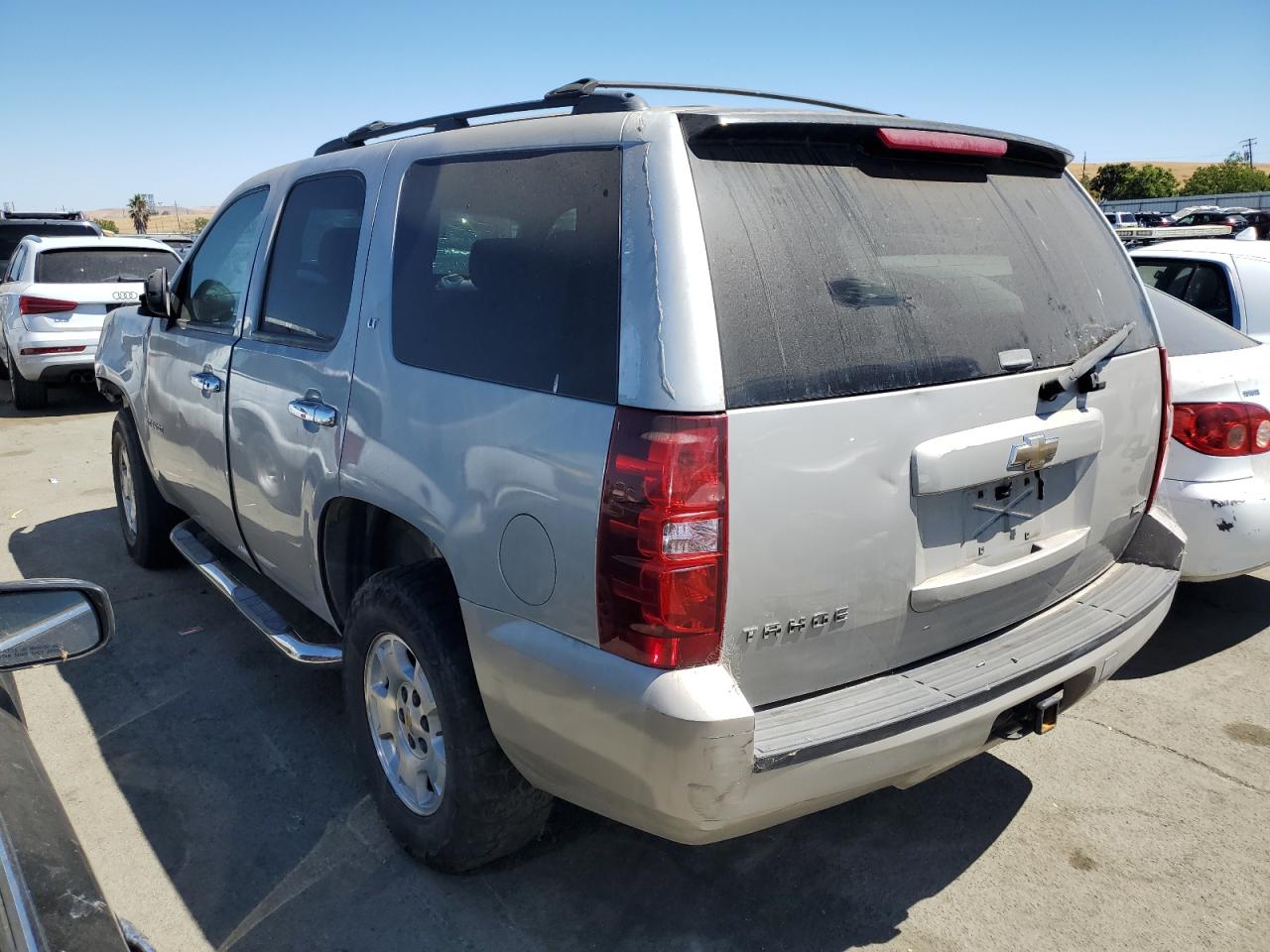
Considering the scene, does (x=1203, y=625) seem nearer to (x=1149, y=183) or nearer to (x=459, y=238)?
(x=459, y=238)

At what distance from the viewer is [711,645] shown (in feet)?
6.82

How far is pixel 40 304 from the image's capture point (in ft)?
32.5

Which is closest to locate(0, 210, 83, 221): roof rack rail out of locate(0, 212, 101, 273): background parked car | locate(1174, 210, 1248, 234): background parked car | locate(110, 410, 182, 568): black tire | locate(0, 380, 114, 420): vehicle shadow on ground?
locate(0, 212, 101, 273): background parked car

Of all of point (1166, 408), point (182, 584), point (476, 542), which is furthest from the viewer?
point (182, 584)

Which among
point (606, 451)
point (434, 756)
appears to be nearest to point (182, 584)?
point (434, 756)

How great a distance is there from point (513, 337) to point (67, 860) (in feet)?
4.71

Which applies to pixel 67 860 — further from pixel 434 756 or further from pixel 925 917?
pixel 925 917

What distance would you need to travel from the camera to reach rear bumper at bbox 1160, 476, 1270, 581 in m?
4.05

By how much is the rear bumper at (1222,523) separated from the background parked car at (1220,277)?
2.06 m

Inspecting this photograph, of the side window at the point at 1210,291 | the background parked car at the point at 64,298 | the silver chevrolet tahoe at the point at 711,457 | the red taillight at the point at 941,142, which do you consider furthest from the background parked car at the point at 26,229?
the red taillight at the point at 941,142

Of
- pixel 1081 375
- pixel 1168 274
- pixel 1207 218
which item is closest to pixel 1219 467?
pixel 1081 375

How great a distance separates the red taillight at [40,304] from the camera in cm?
988

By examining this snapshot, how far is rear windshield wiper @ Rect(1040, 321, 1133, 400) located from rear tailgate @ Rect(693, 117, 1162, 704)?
0.05 meters

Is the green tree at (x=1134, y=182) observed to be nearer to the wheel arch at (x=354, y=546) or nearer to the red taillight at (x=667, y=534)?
the wheel arch at (x=354, y=546)
